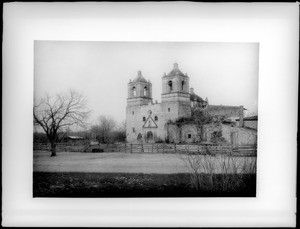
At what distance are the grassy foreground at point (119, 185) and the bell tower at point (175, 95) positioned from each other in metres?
0.60

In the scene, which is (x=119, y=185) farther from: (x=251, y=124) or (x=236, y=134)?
(x=251, y=124)

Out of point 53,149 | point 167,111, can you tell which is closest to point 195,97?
point 167,111

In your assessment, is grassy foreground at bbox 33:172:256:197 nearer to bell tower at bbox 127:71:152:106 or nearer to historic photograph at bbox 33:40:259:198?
historic photograph at bbox 33:40:259:198

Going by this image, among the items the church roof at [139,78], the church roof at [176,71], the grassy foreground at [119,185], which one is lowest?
the grassy foreground at [119,185]

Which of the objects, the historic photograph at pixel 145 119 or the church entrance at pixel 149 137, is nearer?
the historic photograph at pixel 145 119

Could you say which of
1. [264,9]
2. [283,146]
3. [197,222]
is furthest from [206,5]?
[197,222]

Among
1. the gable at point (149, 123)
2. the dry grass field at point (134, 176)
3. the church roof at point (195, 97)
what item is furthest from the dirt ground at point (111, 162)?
the church roof at point (195, 97)

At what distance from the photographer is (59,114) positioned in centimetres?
333

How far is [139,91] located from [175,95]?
13.9 inches

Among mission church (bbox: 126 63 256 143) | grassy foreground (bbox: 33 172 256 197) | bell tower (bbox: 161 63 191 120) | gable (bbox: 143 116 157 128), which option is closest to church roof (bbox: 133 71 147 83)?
mission church (bbox: 126 63 256 143)

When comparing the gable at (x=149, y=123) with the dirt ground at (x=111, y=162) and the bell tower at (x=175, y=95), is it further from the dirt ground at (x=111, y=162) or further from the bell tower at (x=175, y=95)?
the dirt ground at (x=111, y=162)

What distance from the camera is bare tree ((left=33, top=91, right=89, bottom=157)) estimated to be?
330cm

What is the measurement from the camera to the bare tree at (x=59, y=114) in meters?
3.30

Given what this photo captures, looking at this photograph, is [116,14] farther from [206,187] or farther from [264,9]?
[206,187]
